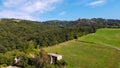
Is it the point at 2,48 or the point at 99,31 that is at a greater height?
the point at 99,31

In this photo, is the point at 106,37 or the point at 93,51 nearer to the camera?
the point at 93,51

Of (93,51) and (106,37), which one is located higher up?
(106,37)

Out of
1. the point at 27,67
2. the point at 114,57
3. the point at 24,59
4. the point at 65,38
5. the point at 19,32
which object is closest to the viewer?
the point at 27,67

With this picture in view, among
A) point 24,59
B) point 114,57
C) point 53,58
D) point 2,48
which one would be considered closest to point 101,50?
point 114,57

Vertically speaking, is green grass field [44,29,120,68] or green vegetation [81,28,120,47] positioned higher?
green vegetation [81,28,120,47]

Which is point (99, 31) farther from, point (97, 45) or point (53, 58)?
point (53, 58)

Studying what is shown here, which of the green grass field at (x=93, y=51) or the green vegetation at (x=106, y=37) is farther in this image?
the green vegetation at (x=106, y=37)

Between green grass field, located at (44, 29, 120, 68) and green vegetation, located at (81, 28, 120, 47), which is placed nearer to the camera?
green grass field, located at (44, 29, 120, 68)

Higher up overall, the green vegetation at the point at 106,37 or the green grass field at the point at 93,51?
the green vegetation at the point at 106,37
